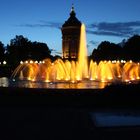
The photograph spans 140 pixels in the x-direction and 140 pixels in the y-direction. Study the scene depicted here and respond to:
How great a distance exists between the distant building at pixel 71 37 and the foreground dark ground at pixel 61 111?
7622cm

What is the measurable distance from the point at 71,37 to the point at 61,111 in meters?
78.9

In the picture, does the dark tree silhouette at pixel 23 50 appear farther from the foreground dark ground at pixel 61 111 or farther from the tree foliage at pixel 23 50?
the foreground dark ground at pixel 61 111

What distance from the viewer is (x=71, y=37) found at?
92.9m

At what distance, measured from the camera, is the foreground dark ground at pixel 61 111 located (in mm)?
10414

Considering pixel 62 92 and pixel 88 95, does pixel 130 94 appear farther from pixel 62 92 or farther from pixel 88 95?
pixel 62 92

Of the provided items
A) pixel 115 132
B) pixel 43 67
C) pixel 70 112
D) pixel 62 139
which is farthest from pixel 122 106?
pixel 43 67

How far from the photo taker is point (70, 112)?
14.3 metres

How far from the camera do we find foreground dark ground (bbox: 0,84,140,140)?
10.4m

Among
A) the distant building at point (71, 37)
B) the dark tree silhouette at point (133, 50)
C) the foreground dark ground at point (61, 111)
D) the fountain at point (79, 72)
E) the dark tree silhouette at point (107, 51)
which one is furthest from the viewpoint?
the dark tree silhouette at point (107, 51)

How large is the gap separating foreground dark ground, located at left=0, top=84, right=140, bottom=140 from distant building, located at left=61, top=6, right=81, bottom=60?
76.2m

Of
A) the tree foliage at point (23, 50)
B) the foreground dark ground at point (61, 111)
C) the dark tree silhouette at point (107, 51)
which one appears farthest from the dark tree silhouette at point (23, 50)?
the foreground dark ground at point (61, 111)

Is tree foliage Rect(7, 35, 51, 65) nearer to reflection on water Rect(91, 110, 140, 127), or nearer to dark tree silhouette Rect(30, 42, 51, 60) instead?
dark tree silhouette Rect(30, 42, 51, 60)

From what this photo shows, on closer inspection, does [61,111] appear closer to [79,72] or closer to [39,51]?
[79,72]

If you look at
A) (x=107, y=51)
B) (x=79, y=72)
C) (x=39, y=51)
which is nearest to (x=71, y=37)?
(x=107, y=51)
